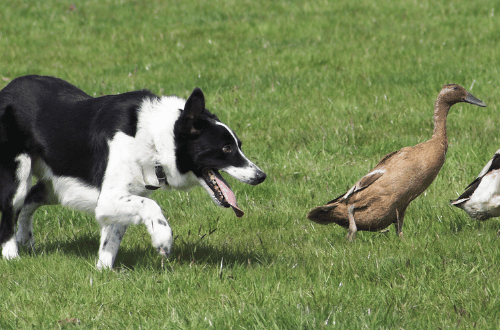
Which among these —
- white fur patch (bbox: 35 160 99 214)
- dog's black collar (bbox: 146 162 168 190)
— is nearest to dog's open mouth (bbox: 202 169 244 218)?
dog's black collar (bbox: 146 162 168 190)

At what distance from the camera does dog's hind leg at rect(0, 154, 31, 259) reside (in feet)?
16.0

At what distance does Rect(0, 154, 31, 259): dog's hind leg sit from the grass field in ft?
0.98

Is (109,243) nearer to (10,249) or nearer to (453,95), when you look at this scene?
Result: (10,249)

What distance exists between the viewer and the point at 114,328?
11.6 feet

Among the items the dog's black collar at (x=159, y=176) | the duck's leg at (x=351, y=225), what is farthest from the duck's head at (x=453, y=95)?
the dog's black collar at (x=159, y=176)

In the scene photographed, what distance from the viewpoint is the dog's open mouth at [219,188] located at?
4359 mm

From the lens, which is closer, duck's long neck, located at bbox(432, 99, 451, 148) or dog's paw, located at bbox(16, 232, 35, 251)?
duck's long neck, located at bbox(432, 99, 451, 148)

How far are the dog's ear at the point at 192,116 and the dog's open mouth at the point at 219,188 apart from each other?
0.34 metres

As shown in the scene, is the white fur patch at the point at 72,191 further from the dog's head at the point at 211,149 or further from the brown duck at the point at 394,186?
the brown duck at the point at 394,186

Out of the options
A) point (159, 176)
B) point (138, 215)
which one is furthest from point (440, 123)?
point (138, 215)

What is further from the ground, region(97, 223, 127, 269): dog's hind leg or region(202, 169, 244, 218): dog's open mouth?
region(202, 169, 244, 218): dog's open mouth

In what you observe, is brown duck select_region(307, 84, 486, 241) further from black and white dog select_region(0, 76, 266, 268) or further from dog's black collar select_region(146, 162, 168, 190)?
dog's black collar select_region(146, 162, 168, 190)

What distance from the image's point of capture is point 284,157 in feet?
22.5

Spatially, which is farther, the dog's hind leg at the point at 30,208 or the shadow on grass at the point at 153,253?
the dog's hind leg at the point at 30,208
